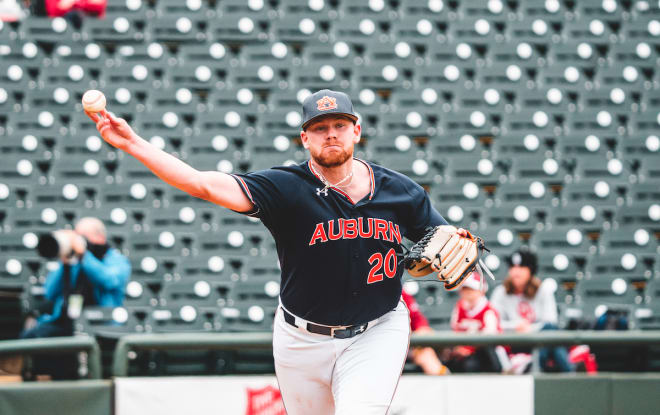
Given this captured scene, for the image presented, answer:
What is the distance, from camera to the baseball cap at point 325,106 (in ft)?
8.73

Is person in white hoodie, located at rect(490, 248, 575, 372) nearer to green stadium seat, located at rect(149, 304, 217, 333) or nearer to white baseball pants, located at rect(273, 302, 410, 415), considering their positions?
green stadium seat, located at rect(149, 304, 217, 333)

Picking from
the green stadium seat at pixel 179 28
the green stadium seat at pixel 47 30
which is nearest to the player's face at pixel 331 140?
the green stadium seat at pixel 179 28

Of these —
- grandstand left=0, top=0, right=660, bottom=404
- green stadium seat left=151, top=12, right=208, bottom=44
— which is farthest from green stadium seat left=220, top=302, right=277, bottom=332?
green stadium seat left=151, top=12, right=208, bottom=44

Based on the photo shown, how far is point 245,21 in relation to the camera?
945cm

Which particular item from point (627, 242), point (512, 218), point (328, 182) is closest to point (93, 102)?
A: point (328, 182)

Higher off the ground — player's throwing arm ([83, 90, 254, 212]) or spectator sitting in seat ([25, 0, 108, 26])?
spectator sitting in seat ([25, 0, 108, 26])

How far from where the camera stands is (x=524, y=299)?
5.71 metres

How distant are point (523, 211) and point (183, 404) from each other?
4534mm

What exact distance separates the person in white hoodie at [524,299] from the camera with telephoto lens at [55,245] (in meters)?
3.02

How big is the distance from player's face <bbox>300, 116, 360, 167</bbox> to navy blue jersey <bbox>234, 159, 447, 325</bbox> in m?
0.11

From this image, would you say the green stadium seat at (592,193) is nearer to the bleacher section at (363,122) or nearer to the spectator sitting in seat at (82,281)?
the bleacher section at (363,122)

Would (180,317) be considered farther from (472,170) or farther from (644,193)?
(644,193)

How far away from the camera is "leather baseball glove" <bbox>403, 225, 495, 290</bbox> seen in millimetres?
2742

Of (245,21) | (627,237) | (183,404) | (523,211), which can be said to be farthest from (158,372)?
(245,21)
